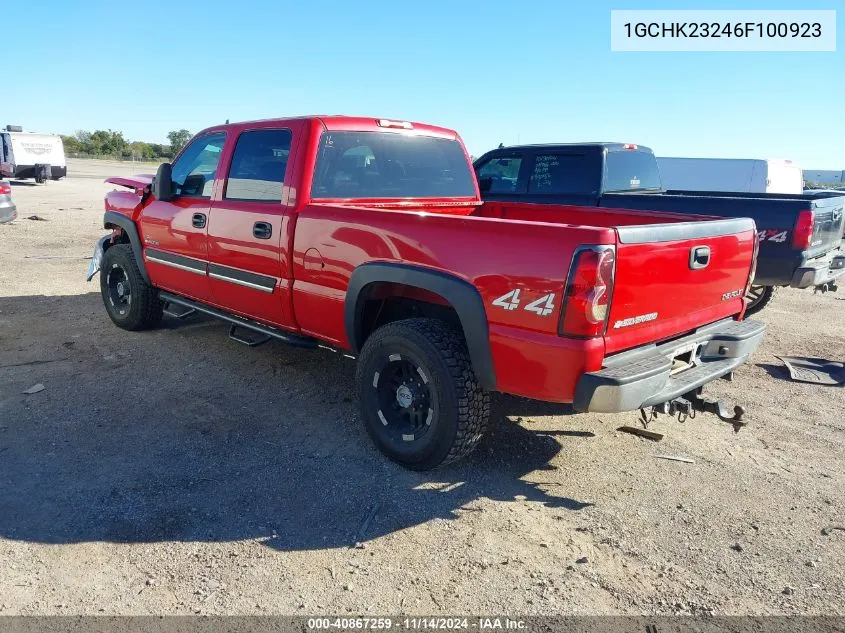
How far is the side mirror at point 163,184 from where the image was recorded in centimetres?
512

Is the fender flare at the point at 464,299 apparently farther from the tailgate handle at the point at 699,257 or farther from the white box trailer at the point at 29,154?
the white box trailer at the point at 29,154

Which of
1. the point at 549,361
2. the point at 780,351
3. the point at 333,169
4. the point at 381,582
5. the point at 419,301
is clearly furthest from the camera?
the point at 780,351

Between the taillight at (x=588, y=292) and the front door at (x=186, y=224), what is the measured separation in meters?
3.12

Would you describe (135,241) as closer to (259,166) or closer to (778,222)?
(259,166)

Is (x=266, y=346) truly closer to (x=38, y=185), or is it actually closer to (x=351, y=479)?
(x=351, y=479)

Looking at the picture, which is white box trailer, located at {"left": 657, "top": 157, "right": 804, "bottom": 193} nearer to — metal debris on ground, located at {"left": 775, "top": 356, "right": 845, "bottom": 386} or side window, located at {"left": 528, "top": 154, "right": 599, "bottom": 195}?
side window, located at {"left": 528, "top": 154, "right": 599, "bottom": 195}

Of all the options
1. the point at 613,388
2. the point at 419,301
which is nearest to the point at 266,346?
the point at 419,301

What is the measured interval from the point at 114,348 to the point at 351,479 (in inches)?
127

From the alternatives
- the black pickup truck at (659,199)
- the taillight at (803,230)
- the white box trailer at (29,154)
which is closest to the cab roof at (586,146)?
the black pickup truck at (659,199)

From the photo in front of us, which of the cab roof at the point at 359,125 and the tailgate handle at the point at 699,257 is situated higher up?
the cab roof at the point at 359,125

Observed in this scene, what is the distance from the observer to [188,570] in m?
2.72

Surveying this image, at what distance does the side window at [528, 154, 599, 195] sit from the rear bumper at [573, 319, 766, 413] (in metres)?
4.06

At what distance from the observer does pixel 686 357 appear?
343cm

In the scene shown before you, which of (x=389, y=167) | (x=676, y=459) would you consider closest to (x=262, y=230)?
(x=389, y=167)
